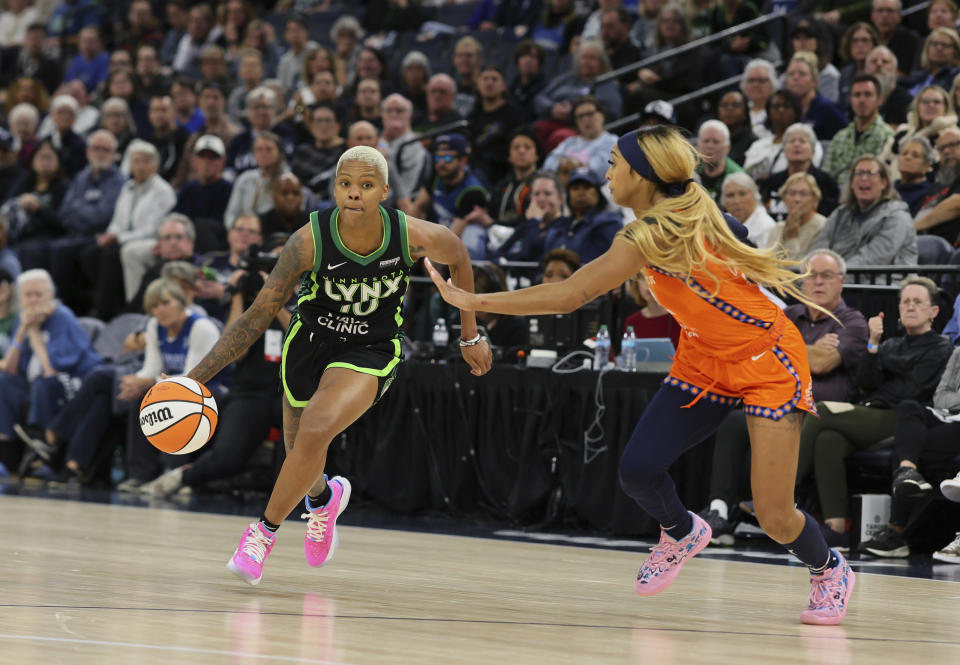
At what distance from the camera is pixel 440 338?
994 centimetres

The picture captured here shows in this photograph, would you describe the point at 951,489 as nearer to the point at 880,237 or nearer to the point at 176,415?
the point at 880,237

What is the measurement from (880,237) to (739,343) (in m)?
4.80

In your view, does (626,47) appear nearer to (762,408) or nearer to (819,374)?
(819,374)

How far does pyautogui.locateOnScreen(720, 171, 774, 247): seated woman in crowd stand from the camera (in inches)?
401

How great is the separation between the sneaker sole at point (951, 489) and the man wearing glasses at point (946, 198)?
2.90 metres

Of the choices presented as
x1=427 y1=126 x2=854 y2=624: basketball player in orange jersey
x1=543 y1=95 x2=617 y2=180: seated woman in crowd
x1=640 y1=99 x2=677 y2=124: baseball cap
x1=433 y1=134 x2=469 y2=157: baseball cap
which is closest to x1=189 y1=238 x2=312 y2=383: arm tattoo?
x1=427 y1=126 x2=854 y2=624: basketball player in orange jersey

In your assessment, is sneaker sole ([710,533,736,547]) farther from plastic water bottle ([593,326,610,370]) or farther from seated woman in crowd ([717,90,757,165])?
seated woman in crowd ([717,90,757,165])

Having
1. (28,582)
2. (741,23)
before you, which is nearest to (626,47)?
(741,23)

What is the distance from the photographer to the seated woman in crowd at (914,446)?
7871 mm

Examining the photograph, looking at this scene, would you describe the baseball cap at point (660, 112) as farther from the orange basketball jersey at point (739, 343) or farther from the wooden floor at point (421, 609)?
the orange basketball jersey at point (739, 343)

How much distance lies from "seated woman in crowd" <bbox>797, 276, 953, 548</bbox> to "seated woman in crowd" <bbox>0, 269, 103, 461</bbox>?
21.6 ft

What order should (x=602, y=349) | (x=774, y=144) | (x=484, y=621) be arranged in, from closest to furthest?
1. (x=484, y=621)
2. (x=602, y=349)
3. (x=774, y=144)

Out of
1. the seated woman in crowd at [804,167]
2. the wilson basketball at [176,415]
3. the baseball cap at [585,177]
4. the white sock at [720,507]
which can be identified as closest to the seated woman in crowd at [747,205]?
the seated woman in crowd at [804,167]

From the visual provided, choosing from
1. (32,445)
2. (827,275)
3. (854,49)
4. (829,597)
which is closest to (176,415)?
(829,597)
